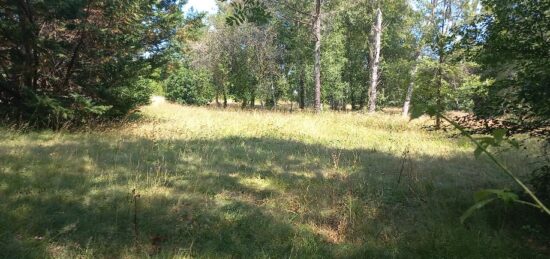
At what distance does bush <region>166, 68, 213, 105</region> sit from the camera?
3725 cm

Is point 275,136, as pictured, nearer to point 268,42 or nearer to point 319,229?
point 319,229

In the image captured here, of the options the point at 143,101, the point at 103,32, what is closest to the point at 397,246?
the point at 103,32

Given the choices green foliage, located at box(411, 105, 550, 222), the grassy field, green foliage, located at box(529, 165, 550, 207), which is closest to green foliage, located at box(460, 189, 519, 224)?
green foliage, located at box(411, 105, 550, 222)

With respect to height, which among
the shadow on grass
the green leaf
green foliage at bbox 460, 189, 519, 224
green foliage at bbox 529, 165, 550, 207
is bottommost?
the shadow on grass

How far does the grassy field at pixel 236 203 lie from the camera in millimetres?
4312

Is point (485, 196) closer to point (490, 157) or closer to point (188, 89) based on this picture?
point (490, 157)

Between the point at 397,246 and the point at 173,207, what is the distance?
9.48 ft

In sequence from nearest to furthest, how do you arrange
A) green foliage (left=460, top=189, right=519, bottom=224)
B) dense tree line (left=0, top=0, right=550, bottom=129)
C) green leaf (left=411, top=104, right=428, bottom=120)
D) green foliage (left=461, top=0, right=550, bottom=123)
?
green foliage (left=460, top=189, right=519, bottom=224) < green leaf (left=411, top=104, right=428, bottom=120) < green foliage (left=461, top=0, right=550, bottom=123) < dense tree line (left=0, top=0, right=550, bottom=129)

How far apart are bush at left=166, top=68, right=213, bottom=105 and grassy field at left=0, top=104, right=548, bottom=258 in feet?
93.0

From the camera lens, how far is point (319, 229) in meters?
4.91

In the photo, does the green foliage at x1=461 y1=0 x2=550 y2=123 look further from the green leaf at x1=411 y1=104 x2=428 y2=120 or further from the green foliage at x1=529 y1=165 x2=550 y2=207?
the green leaf at x1=411 y1=104 x2=428 y2=120

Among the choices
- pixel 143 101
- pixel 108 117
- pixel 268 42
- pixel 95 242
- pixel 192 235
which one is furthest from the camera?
pixel 268 42

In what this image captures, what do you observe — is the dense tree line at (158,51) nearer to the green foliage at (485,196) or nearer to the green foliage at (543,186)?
the green foliage at (485,196)

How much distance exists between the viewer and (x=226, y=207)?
5.33 meters
